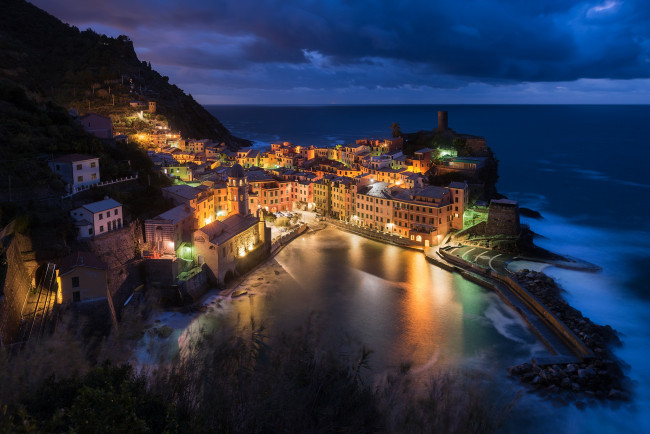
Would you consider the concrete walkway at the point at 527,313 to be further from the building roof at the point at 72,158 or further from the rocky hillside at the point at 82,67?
the rocky hillside at the point at 82,67

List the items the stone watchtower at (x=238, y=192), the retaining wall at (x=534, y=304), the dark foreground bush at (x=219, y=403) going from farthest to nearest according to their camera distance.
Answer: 1. the stone watchtower at (x=238, y=192)
2. the retaining wall at (x=534, y=304)
3. the dark foreground bush at (x=219, y=403)

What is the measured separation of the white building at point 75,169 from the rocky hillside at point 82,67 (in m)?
21.1

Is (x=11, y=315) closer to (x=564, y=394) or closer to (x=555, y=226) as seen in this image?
(x=564, y=394)

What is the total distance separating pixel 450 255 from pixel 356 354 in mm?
10378

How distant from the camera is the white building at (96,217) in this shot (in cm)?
1558

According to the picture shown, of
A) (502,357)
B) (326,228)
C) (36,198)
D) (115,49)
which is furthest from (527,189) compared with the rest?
(115,49)

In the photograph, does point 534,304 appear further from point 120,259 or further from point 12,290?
point 12,290

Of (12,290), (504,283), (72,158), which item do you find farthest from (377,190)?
(12,290)

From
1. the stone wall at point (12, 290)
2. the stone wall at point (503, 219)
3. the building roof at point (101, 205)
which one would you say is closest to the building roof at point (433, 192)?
the stone wall at point (503, 219)

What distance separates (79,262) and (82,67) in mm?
41203

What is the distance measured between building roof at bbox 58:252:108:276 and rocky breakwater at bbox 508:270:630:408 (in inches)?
506

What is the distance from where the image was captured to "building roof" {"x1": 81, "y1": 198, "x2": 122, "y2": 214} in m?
15.7

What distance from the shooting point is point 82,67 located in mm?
46281

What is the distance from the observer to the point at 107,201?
16.7 metres
